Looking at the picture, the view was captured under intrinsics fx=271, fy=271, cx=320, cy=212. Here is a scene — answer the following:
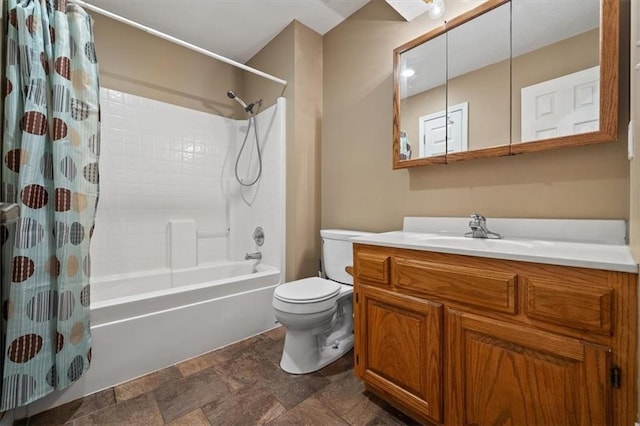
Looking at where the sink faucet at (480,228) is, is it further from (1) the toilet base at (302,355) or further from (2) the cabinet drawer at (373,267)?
(1) the toilet base at (302,355)

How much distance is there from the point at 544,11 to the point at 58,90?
2.23 m

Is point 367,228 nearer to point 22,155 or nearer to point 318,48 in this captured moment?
point 318,48

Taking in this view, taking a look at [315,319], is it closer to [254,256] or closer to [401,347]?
[401,347]

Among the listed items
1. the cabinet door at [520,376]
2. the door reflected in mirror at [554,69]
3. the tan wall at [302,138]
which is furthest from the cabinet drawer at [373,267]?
the tan wall at [302,138]

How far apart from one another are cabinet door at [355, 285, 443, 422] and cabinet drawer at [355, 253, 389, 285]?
0.05 m

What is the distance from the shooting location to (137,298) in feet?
4.98

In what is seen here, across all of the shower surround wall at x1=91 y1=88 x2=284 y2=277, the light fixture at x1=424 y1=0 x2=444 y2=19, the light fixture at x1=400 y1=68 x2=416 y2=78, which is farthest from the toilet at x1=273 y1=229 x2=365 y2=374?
the light fixture at x1=424 y1=0 x2=444 y2=19

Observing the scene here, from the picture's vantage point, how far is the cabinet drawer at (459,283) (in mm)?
871

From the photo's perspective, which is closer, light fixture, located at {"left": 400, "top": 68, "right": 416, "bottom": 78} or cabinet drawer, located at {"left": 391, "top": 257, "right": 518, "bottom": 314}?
cabinet drawer, located at {"left": 391, "top": 257, "right": 518, "bottom": 314}

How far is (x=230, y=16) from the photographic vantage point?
6.91 ft

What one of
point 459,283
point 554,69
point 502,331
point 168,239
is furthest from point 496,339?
point 168,239

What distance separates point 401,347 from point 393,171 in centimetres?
109

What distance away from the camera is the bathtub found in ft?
4.59

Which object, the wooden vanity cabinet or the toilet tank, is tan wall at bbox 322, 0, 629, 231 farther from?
the wooden vanity cabinet
